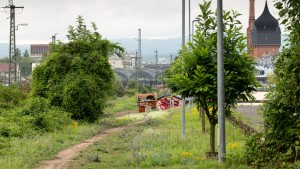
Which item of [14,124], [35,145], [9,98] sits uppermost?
[9,98]

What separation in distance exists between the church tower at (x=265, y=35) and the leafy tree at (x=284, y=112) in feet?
440

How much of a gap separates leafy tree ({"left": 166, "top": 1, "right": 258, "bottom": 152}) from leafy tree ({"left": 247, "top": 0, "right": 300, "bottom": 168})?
2.16 m

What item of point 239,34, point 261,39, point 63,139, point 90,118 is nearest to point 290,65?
point 239,34

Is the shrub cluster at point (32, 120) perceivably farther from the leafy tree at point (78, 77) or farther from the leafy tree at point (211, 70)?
the leafy tree at point (211, 70)

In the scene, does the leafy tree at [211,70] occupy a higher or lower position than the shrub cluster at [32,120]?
higher

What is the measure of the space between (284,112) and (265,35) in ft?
446

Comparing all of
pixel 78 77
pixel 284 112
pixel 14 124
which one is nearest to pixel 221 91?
pixel 284 112

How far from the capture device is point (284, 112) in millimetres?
15070

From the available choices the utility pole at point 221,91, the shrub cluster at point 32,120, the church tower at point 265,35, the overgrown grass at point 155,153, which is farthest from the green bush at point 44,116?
the church tower at point 265,35

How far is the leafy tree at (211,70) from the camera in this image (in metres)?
17.7

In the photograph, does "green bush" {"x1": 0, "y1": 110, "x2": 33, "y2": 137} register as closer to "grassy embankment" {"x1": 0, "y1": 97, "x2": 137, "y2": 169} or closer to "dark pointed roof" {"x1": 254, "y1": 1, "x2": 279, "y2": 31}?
"grassy embankment" {"x1": 0, "y1": 97, "x2": 137, "y2": 169}

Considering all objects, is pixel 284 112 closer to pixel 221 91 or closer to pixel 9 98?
pixel 221 91

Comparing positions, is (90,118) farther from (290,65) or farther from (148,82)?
(148,82)

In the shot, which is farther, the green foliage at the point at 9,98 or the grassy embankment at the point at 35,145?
the green foliage at the point at 9,98
